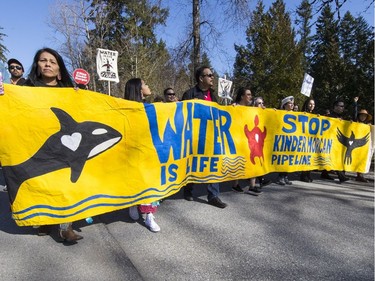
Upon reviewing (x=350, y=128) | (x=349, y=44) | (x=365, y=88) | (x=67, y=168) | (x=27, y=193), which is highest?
(x=349, y=44)

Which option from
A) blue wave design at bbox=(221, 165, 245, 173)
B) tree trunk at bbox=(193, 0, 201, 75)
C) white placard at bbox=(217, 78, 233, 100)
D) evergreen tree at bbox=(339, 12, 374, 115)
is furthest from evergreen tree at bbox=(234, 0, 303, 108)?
blue wave design at bbox=(221, 165, 245, 173)

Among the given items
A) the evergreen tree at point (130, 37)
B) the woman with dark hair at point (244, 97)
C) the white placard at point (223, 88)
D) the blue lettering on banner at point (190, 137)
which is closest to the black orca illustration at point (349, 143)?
the woman with dark hair at point (244, 97)

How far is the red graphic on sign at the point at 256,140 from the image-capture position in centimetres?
462

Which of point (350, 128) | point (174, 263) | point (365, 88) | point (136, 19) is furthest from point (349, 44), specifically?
point (174, 263)

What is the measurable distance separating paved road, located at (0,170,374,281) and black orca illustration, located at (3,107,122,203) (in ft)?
2.14

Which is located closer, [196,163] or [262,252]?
[262,252]

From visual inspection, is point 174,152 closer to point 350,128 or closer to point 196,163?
point 196,163

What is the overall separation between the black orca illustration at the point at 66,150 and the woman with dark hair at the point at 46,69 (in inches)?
16.0

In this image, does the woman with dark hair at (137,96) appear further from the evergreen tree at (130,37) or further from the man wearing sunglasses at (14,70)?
the evergreen tree at (130,37)

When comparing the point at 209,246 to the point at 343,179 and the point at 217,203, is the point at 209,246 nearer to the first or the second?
the point at 217,203

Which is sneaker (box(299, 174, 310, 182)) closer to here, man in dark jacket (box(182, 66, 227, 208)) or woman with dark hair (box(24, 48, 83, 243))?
man in dark jacket (box(182, 66, 227, 208))

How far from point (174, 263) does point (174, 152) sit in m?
1.37

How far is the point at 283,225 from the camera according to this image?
3666 millimetres

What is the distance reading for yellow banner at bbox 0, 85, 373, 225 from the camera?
2793 mm
